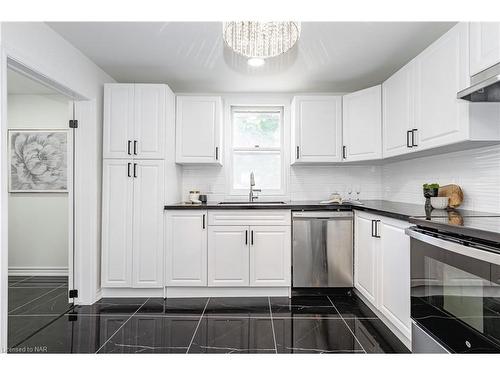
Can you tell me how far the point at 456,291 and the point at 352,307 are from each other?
1.61 m

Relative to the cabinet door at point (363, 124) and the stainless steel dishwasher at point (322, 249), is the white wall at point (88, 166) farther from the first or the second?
the cabinet door at point (363, 124)

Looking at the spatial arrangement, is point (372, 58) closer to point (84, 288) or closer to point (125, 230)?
point (125, 230)

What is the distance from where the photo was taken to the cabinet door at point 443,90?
1.81 m

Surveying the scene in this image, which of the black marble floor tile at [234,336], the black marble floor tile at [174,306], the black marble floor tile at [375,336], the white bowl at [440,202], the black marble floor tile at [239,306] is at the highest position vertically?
the white bowl at [440,202]

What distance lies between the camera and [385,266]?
2.27 meters

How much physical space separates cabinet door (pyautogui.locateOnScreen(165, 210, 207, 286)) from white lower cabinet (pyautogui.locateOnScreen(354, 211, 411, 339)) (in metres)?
1.52

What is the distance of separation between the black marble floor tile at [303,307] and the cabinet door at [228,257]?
397mm

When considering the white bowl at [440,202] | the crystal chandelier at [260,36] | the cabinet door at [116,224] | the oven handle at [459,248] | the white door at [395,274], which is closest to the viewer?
the oven handle at [459,248]

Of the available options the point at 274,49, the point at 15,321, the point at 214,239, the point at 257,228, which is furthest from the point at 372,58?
the point at 15,321

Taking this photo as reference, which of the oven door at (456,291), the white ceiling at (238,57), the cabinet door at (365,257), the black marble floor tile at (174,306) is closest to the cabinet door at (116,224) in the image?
the black marble floor tile at (174,306)

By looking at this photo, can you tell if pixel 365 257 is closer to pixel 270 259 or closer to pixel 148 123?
pixel 270 259

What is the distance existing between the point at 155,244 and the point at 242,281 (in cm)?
95

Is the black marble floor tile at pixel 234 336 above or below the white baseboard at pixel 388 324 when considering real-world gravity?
below

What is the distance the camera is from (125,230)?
2969mm
